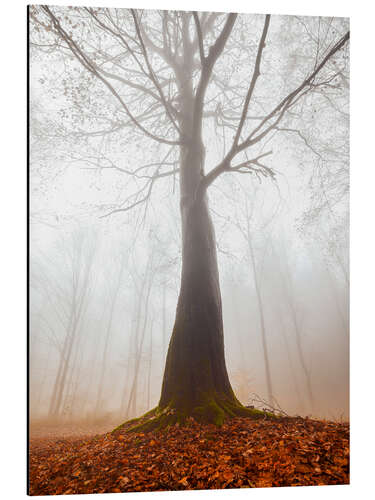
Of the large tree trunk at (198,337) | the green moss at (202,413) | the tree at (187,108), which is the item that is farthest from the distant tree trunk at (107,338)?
the green moss at (202,413)

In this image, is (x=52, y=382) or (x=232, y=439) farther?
(x=52, y=382)

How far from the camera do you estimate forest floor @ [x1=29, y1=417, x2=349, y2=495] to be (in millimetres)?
1816

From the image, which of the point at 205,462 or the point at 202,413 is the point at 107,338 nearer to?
the point at 202,413

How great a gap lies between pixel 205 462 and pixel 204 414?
1.23 feet

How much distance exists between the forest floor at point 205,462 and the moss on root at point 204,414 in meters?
0.11

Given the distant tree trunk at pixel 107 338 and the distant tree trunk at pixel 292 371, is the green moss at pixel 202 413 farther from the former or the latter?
the distant tree trunk at pixel 107 338

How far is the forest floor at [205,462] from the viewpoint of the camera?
1816mm

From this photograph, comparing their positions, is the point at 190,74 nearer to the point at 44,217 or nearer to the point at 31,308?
the point at 44,217

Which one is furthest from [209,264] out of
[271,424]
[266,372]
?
[266,372]

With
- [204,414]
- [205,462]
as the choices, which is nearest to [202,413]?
[204,414]

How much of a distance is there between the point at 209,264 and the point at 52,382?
4.07 metres

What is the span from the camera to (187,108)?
3.53 metres

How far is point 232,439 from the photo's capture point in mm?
1970
